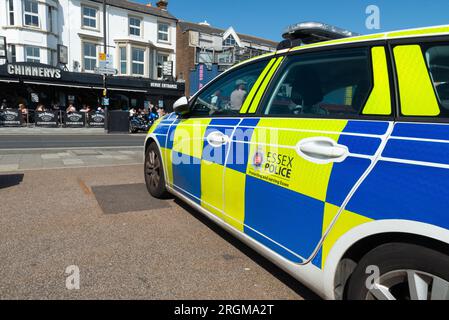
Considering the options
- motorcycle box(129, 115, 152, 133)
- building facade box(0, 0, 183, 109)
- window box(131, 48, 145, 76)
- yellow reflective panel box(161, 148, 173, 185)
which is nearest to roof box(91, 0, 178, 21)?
building facade box(0, 0, 183, 109)

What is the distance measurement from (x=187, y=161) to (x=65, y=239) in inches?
54.3

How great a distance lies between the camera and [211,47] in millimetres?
33188

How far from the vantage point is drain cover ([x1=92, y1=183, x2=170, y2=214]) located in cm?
430

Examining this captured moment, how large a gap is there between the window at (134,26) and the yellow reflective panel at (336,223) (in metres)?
31.0

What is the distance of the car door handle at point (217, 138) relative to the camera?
282cm

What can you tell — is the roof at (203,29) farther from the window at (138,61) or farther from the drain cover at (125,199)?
the drain cover at (125,199)

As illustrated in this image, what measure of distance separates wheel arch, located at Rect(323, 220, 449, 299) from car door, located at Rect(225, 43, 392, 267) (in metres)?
0.11

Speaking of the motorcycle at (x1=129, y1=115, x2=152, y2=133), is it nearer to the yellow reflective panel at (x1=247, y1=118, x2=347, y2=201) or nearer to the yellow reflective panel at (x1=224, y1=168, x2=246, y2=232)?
the yellow reflective panel at (x1=224, y1=168, x2=246, y2=232)

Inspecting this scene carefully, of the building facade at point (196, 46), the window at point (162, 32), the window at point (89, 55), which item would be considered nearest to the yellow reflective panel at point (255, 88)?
the building facade at point (196, 46)

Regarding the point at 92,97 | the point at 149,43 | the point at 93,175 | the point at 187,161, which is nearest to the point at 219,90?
→ the point at 187,161

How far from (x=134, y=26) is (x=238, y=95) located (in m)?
29.9

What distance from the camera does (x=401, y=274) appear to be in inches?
59.5

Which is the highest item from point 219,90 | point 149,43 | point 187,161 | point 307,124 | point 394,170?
point 149,43
